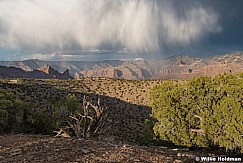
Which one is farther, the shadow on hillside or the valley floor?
the shadow on hillside

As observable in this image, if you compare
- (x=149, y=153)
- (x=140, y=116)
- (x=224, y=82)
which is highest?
(x=224, y=82)

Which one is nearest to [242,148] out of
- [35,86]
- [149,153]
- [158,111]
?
[158,111]

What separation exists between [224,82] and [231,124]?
19.4 feet

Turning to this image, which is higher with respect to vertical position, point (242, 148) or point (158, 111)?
point (158, 111)

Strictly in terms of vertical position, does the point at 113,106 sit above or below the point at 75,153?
below

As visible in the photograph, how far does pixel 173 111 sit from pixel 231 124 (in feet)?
20.5

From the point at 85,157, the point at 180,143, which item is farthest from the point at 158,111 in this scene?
the point at 85,157

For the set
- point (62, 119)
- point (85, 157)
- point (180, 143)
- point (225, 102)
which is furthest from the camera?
point (62, 119)

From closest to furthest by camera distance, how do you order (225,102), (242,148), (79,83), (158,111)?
(242,148) < (225,102) < (158,111) < (79,83)

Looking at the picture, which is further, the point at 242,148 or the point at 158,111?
the point at 158,111

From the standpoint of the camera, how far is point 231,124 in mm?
25531

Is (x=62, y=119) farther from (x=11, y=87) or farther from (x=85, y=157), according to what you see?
(x=11, y=87)

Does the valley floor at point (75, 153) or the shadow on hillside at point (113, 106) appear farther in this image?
the shadow on hillside at point (113, 106)

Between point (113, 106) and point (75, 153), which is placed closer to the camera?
point (75, 153)
